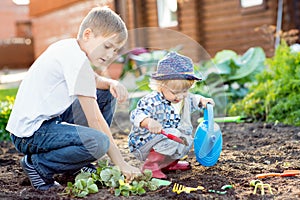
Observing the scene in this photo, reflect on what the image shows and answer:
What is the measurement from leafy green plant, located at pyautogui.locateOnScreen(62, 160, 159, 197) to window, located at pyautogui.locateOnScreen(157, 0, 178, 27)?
320 inches

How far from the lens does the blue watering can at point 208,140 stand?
2.85m

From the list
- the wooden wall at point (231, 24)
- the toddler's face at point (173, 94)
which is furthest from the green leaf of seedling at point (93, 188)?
the wooden wall at point (231, 24)

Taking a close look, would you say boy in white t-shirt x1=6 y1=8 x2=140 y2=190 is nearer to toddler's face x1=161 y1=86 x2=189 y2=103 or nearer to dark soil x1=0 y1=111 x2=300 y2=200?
dark soil x1=0 y1=111 x2=300 y2=200

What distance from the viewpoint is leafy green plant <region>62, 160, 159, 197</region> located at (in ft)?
8.17

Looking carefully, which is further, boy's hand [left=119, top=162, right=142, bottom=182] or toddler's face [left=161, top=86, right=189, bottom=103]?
toddler's face [left=161, top=86, right=189, bottom=103]

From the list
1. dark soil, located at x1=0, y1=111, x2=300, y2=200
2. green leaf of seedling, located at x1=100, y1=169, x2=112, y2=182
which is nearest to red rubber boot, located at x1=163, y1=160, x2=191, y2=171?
dark soil, located at x1=0, y1=111, x2=300, y2=200

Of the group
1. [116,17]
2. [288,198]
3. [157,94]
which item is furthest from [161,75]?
[288,198]

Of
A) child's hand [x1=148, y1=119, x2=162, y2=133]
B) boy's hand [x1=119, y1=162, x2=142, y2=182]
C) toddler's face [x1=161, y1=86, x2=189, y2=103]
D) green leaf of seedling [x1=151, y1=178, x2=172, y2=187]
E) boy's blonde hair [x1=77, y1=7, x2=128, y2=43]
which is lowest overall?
green leaf of seedling [x1=151, y1=178, x2=172, y2=187]

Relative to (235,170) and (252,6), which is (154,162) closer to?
(235,170)

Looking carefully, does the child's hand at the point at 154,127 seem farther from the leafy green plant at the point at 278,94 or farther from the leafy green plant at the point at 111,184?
the leafy green plant at the point at 278,94

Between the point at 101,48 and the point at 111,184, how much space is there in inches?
26.7

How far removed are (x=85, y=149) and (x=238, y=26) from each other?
6.67m

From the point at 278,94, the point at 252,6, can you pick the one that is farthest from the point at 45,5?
the point at 278,94

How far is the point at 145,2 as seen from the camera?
447 inches
